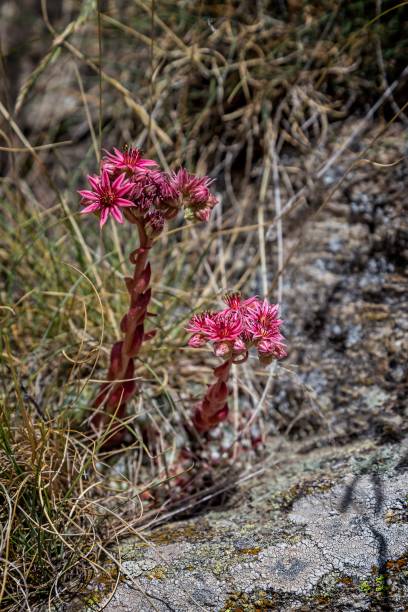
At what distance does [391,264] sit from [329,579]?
1.09 metres

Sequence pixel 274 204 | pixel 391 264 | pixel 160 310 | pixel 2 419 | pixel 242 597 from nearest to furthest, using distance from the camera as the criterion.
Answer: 1. pixel 242 597
2. pixel 2 419
3. pixel 391 264
4. pixel 160 310
5. pixel 274 204

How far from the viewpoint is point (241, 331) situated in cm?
142

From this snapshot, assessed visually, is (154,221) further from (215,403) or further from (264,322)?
(215,403)

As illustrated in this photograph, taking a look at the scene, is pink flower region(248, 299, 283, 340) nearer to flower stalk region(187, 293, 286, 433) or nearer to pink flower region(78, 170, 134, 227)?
flower stalk region(187, 293, 286, 433)

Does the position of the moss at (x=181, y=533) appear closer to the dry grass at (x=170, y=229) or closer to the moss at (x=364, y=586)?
the dry grass at (x=170, y=229)

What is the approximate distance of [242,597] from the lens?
1.22 meters

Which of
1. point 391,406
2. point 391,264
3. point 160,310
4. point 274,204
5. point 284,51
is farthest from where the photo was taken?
point 284,51

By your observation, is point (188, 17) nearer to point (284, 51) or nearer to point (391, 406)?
point (284, 51)

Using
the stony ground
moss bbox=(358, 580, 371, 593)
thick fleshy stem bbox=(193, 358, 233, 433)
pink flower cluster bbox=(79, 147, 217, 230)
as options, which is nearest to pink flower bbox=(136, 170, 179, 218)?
pink flower cluster bbox=(79, 147, 217, 230)

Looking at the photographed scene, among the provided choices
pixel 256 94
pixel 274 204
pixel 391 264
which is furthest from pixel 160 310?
pixel 256 94

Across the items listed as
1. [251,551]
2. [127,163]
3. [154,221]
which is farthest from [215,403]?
[127,163]

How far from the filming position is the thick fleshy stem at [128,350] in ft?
4.96

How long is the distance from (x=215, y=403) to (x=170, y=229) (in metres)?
1.02

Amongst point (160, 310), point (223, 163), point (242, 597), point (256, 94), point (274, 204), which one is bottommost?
point (242, 597)
